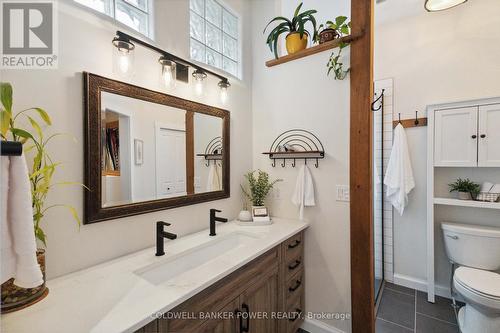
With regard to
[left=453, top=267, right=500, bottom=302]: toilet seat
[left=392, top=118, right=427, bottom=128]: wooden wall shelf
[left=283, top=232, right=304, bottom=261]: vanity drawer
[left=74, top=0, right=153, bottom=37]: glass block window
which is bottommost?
[left=453, top=267, right=500, bottom=302]: toilet seat

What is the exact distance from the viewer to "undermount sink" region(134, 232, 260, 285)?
1158 mm

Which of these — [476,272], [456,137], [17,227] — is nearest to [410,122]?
[456,137]

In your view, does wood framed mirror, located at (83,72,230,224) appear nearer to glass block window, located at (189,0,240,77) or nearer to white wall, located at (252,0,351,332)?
glass block window, located at (189,0,240,77)

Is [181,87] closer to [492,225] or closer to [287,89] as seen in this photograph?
[287,89]

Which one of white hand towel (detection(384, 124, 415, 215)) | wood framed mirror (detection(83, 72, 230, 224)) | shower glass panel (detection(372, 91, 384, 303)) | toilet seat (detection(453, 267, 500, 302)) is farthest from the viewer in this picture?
white hand towel (detection(384, 124, 415, 215))

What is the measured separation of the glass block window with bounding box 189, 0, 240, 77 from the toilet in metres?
2.57

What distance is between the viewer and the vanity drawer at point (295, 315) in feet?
5.36

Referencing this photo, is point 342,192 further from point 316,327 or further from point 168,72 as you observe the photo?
point 168,72

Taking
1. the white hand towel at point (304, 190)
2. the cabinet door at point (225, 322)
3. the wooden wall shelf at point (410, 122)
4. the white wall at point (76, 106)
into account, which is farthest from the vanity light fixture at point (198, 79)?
the wooden wall shelf at point (410, 122)

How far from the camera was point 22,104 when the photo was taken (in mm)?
923

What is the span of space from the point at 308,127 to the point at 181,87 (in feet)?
3.54

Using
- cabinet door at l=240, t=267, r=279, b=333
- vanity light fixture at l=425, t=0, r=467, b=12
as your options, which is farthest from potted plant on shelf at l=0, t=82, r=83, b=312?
vanity light fixture at l=425, t=0, r=467, b=12

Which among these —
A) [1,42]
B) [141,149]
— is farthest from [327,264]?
[1,42]

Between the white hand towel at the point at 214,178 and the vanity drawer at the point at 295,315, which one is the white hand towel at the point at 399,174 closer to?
the vanity drawer at the point at 295,315
